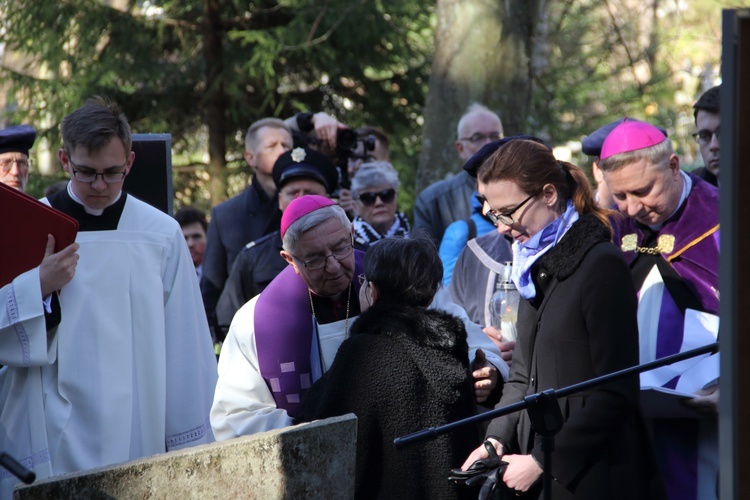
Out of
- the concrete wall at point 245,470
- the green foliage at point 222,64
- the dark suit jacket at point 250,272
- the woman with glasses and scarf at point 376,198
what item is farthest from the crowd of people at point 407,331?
the green foliage at point 222,64

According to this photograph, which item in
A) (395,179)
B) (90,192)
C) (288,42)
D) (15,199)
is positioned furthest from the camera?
(288,42)

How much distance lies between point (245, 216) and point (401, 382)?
11.9ft

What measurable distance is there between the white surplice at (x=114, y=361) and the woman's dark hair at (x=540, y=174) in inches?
61.2

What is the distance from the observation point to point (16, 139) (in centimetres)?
542

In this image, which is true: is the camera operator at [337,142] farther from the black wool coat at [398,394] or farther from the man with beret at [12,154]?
the black wool coat at [398,394]

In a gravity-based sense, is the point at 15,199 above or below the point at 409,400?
above

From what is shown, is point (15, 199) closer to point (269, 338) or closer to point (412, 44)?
point (269, 338)

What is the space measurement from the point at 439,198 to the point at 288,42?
184 inches

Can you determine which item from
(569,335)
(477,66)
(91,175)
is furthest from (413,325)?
(477,66)

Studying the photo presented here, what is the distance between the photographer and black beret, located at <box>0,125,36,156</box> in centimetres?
540

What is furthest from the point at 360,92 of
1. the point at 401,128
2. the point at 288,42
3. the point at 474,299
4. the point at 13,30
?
the point at 474,299

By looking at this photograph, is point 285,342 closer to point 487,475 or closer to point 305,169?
point 487,475

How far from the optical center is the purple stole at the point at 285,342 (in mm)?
3748

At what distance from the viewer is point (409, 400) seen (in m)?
3.20
